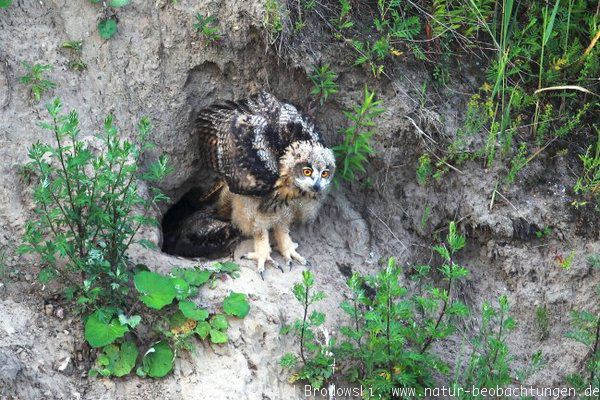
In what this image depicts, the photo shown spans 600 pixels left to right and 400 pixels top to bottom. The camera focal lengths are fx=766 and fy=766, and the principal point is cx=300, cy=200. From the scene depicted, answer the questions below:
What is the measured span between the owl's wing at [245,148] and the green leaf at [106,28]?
844mm

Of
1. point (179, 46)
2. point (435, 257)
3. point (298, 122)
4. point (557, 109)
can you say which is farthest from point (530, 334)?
point (179, 46)

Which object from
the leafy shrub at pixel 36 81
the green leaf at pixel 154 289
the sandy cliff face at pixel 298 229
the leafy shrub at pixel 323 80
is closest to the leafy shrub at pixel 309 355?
the sandy cliff face at pixel 298 229

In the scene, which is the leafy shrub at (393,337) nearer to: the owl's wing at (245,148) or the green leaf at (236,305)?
the green leaf at (236,305)

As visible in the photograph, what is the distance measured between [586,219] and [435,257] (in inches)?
41.3

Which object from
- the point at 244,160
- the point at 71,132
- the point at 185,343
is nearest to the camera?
the point at 71,132

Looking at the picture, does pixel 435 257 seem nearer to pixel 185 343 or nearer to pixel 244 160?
pixel 244 160

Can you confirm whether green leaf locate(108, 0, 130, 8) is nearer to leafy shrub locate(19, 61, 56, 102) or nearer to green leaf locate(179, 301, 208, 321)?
leafy shrub locate(19, 61, 56, 102)

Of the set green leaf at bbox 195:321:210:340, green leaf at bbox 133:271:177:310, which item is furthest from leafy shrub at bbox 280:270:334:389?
green leaf at bbox 133:271:177:310

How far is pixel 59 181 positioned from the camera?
3986mm

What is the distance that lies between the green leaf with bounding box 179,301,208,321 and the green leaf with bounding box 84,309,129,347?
33 cm

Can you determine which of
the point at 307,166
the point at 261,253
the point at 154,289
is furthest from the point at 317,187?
the point at 154,289

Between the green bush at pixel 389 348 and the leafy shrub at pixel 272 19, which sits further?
the leafy shrub at pixel 272 19

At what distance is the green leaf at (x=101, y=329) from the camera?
13.3 feet

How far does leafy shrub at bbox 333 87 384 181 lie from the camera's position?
16.8ft
